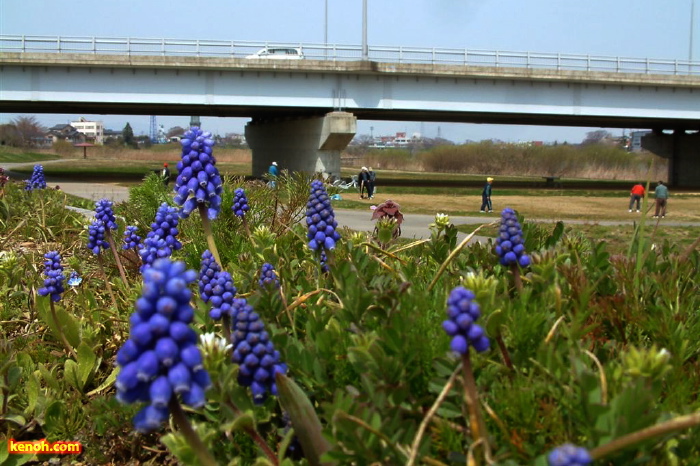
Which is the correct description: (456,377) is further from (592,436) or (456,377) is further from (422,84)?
(422,84)

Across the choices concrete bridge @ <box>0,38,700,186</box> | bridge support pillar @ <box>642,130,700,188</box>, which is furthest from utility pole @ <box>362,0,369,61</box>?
bridge support pillar @ <box>642,130,700,188</box>

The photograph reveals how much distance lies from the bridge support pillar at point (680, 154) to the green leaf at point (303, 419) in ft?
160

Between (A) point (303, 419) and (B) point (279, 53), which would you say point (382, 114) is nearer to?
(B) point (279, 53)

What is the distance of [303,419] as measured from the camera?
1.80 metres

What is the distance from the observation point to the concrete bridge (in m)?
32.2

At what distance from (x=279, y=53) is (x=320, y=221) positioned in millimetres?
33520

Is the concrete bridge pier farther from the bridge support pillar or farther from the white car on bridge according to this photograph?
the bridge support pillar

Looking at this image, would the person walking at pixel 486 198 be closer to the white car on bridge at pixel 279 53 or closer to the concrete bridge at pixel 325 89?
the concrete bridge at pixel 325 89

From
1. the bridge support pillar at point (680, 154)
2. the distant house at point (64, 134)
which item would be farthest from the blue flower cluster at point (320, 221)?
the distant house at point (64, 134)

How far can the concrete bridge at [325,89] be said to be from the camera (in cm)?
3222

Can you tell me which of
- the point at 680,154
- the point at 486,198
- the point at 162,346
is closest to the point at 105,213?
the point at 162,346

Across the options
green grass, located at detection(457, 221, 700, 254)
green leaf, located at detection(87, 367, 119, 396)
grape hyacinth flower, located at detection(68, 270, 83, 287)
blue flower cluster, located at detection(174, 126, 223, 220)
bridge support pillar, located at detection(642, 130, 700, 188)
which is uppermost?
bridge support pillar, located at detection(642, 130, 700, 188)

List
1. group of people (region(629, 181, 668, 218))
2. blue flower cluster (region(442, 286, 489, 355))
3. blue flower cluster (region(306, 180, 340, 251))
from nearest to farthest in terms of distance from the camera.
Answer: blue flower cluster (region(442, 286, 489, 355)) < blue flower cluster (region(306, 180, 340, 251)) < group of people (region(629, 181, 668, 218))

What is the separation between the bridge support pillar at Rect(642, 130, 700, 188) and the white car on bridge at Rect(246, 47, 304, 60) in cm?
2661
